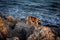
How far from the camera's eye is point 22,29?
304 centimetres

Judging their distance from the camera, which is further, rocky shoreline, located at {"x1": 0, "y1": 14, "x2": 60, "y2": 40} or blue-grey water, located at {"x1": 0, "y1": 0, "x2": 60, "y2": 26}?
blue-grey water, located at {"x1": 0, "y1": 0, "x2": 60, "y2": 26}

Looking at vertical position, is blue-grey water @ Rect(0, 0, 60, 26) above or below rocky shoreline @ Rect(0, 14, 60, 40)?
below

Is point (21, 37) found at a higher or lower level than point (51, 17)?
higher

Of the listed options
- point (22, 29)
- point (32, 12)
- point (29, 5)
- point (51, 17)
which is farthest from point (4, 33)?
point (29, 5)

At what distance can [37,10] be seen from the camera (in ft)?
28.0

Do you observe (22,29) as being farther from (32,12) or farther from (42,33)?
(32,12)

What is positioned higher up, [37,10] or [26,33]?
[26,33]

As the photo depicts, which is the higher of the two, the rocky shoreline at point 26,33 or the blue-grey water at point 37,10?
the rocky shoreline at point 26,33

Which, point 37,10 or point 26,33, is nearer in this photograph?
Answer: point 26,33

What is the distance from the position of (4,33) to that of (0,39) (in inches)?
7.8

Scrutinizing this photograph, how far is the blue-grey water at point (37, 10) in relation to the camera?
6859 mm

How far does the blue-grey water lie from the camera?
22.5 ft

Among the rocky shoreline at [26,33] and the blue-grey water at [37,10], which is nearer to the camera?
the rocky shoreline at [26,33]

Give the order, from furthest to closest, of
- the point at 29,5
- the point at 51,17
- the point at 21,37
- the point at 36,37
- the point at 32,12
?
the point at 29,5
the point at 32,12
the point at 51,17
the point at 21,37
the point at 36,37
